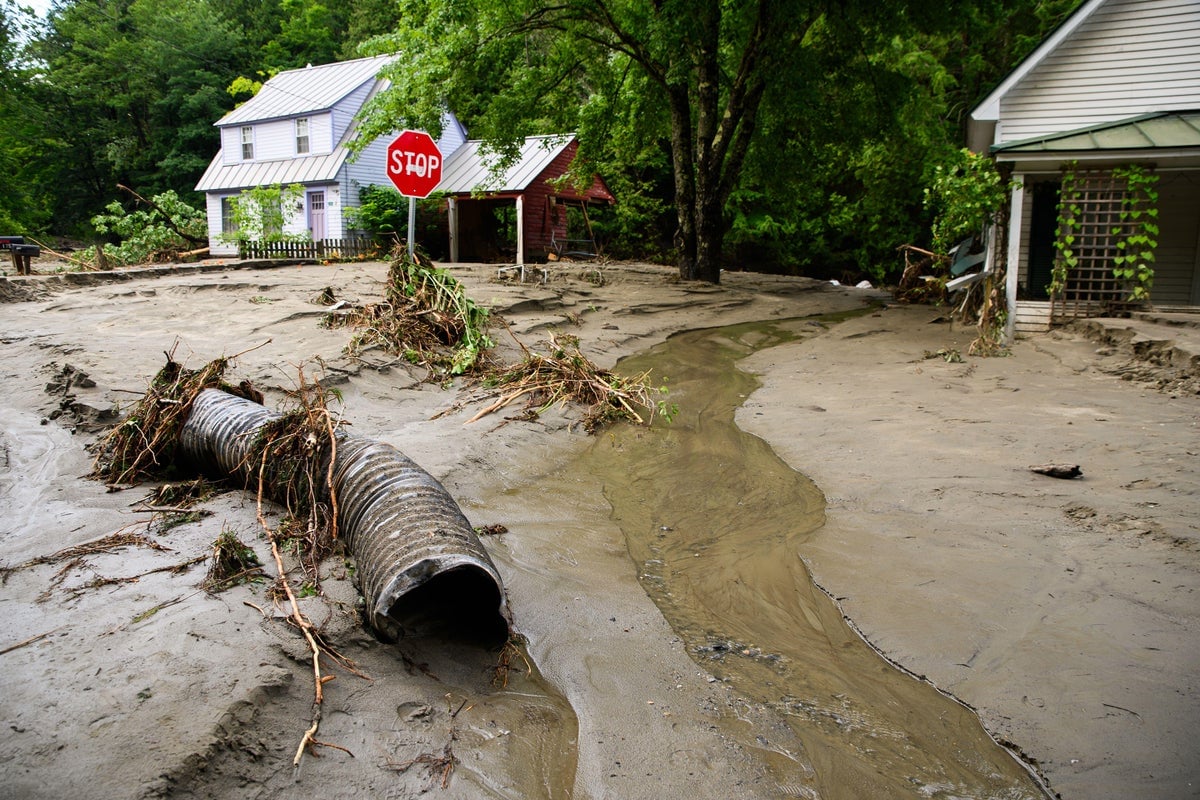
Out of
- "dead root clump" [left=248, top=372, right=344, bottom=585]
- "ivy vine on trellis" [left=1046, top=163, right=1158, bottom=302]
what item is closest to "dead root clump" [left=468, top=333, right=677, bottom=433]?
"dead root clump" [left=248, top=372, right=344, bottom=585]

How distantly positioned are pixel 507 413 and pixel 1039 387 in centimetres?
619

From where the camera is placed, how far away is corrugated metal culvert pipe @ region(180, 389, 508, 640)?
3678mm

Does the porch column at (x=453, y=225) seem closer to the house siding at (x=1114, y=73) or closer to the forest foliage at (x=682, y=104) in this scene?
the forest foliage at (x=682, y=104)

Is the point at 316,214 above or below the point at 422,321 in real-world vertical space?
above

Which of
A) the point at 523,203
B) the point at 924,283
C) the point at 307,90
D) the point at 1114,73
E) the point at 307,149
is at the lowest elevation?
the point at 924,283

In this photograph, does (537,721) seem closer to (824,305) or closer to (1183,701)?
(1183,701)

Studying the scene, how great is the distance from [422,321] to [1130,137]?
11105 mm

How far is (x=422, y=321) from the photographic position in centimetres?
1047

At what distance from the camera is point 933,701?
144 inches

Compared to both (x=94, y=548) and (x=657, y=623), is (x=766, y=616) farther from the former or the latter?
(x=94, y=548)

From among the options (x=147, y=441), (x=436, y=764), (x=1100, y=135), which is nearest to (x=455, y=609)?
(x=436, y=764)

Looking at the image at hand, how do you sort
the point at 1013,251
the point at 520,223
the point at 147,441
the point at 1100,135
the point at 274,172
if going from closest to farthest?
the point at 147,441
the point at 1100,135
the point at 1013,251
the point at 520,223
the point at 274,172

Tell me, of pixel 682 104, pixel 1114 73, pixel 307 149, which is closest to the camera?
pixel 1114 73

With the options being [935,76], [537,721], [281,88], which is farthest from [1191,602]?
[281,88]
